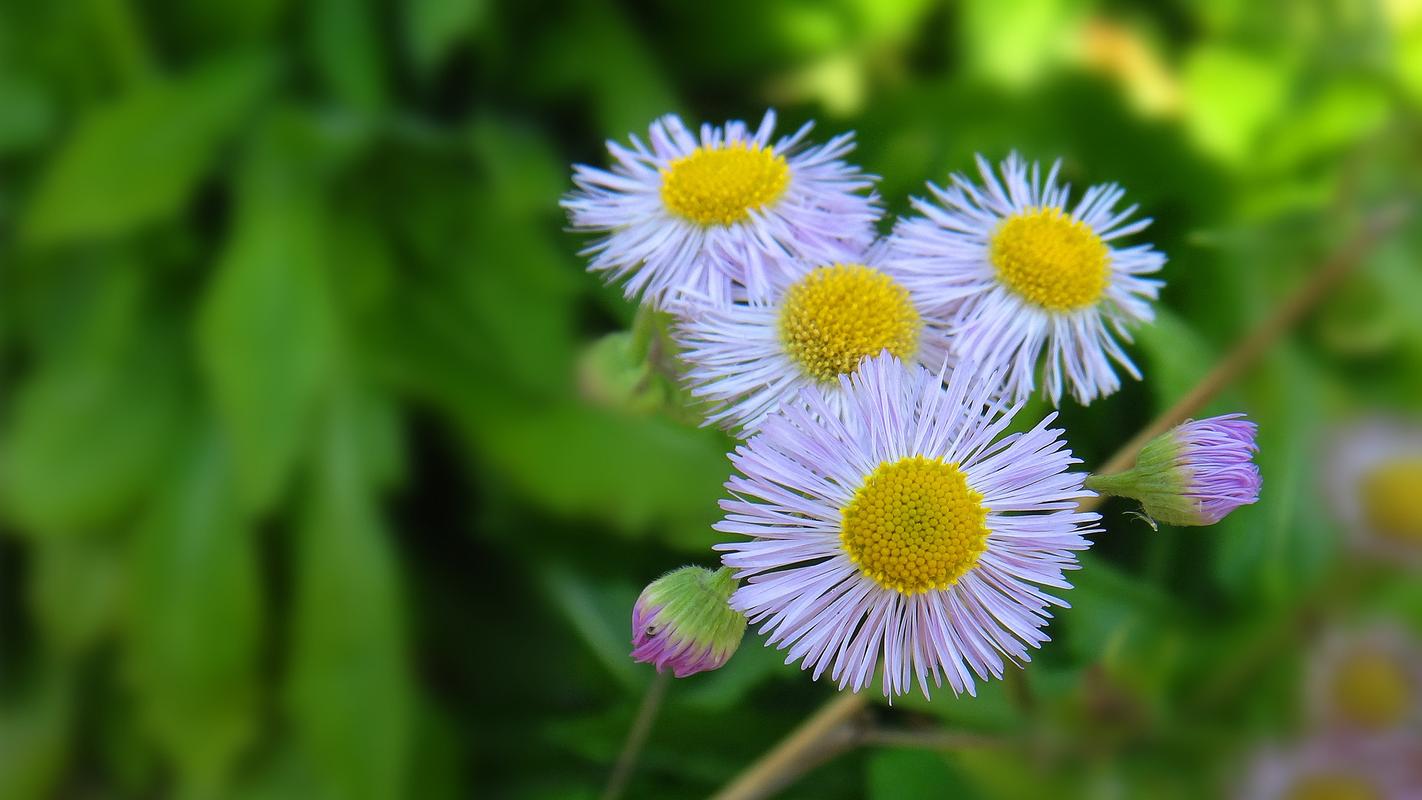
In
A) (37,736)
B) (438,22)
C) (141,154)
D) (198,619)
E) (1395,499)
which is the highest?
(438,22)

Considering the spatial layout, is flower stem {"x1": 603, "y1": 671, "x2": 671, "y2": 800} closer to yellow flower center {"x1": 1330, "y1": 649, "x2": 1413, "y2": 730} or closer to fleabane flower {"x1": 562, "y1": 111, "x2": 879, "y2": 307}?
fleabane flower {"x1": 562, "y1": 111, "x2": 879, "y2": 307}

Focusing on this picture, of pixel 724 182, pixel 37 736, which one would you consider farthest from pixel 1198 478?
pixel 37 736

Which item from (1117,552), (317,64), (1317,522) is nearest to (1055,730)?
(1117,552)

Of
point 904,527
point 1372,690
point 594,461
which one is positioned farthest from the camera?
point 594,461

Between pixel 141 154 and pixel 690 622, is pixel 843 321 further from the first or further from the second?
pixel 141 154

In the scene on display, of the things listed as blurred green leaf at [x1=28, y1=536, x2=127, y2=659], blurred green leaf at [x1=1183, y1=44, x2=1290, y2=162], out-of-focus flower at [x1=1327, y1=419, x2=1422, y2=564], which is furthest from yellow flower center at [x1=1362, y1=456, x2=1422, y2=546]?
blurred green leaf at [x1=28, y1=536, x2=127, y2=659]

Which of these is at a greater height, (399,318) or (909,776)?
(399,318)
